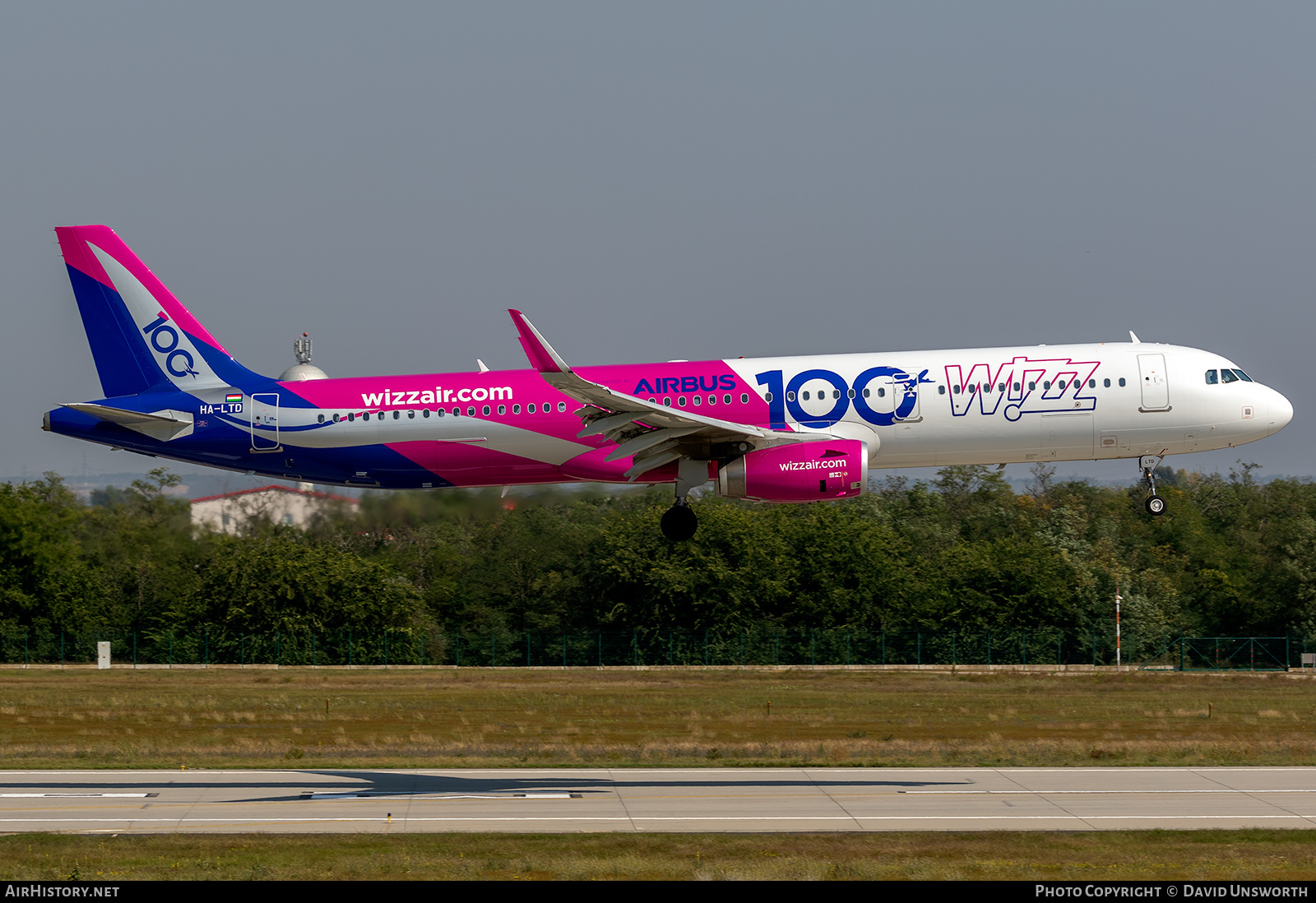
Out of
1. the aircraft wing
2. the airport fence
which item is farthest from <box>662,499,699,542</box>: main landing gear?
the airport fence

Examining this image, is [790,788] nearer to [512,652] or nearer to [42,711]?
[42,711]

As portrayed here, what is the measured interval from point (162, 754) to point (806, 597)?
4883 centimetres

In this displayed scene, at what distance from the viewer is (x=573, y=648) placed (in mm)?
83000

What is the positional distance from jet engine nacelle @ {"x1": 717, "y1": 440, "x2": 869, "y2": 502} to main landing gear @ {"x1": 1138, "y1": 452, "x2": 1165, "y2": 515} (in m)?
8.22

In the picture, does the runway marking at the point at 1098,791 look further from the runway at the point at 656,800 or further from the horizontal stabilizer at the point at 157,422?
the horizontal stabilizer at the point at 157,422

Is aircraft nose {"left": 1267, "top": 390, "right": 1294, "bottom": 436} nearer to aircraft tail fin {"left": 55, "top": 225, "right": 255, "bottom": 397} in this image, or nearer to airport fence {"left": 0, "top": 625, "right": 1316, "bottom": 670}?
aircraft tail fin {"left": 55, "top": 225, "right": 255, "bottom": 397}

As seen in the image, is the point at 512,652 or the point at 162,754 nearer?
the point at 162,754

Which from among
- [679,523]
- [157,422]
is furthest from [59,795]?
[679,523]

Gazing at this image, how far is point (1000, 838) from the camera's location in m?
29.4

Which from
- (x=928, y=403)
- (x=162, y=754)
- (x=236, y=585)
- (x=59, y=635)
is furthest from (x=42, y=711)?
(x=928, y=403)

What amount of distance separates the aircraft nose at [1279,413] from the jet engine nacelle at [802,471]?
1134 centimetres

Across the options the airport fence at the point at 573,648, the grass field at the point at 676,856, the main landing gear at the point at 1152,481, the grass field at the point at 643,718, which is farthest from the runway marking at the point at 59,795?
the airport fence at the point at 573,648

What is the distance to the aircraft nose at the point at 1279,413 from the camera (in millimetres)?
37281

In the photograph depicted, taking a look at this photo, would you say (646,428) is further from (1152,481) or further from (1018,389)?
(1152,481)
